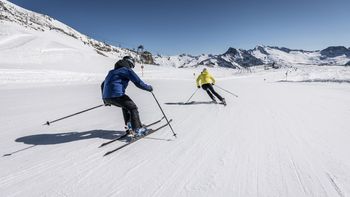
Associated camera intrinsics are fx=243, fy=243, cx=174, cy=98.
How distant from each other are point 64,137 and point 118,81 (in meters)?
2.01

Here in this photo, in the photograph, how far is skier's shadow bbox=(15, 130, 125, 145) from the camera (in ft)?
18.4

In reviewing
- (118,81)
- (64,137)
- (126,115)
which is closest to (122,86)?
(118,81)

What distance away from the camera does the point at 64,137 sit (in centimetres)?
595

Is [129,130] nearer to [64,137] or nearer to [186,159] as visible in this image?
[64,137]

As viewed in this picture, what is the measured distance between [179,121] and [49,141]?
3730mm

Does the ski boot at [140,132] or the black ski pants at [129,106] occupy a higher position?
the black ski pants at [129,106]

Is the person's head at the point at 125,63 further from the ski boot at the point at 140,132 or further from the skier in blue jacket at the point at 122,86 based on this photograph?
the ski boot at the point at 140,132

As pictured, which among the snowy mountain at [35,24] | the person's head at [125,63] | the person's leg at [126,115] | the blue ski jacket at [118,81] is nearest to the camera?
the blue ski jacket at [118,81]

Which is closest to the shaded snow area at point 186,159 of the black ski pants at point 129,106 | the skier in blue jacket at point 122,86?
the black ski pants at point 129,106

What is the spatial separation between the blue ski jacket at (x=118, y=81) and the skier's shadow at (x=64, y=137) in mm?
1171

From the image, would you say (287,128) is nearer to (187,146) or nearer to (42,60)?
(187,146)

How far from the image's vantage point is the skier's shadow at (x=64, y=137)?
5594mm

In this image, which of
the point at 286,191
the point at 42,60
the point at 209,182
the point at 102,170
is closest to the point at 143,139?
the point at 102,170

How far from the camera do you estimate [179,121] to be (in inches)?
305
